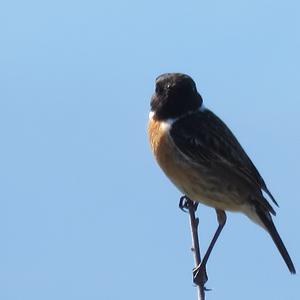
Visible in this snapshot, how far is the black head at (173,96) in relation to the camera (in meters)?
10.8

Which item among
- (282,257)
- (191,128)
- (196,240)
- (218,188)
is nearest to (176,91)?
(191,128)

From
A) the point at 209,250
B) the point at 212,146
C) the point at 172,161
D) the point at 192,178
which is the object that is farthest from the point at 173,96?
the point at 209,250

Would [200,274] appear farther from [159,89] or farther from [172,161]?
[159,89]

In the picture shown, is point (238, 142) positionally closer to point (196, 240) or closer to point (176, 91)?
point (176, 91)

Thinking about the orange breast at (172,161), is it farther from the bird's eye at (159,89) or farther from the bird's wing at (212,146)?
the bird's eye at (159,89)

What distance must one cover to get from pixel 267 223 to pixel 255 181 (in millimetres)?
431

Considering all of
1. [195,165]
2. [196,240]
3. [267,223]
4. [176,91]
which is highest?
[176,91]

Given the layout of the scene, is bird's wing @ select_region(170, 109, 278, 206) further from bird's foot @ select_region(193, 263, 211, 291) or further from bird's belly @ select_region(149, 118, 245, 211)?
bird's foot @ select_region(193, 263, 211, 291)

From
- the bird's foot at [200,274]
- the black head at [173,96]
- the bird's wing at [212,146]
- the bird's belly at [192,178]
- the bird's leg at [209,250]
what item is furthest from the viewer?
the black head at [173,96]

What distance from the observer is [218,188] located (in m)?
10.5

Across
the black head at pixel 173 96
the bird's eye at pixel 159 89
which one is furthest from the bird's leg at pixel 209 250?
the bird's eye at pixel 159 89

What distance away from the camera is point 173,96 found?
10.8m

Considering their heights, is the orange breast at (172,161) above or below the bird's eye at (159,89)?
below

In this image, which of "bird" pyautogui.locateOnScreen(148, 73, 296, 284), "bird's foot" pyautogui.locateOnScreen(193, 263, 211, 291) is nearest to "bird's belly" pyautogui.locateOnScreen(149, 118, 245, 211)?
"bird" pyautogui.locateOnScreen(148, 73, 296, 284)
